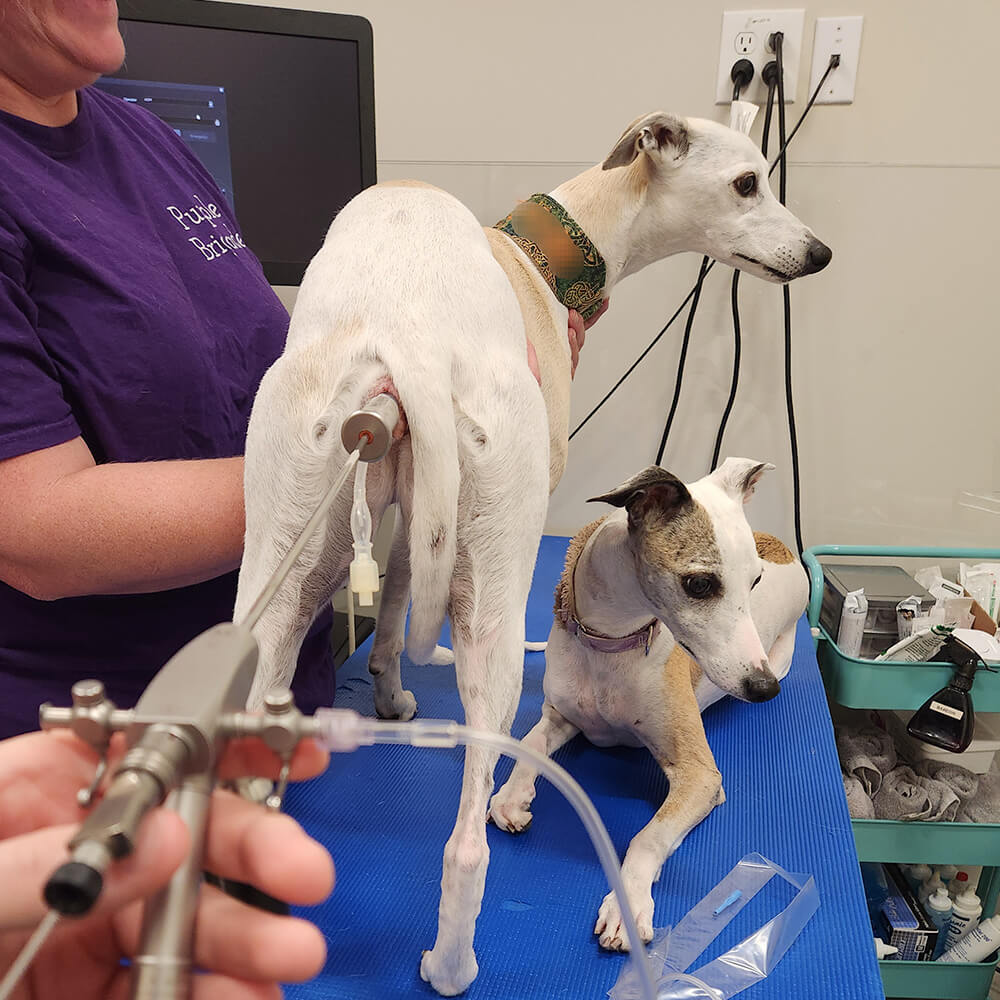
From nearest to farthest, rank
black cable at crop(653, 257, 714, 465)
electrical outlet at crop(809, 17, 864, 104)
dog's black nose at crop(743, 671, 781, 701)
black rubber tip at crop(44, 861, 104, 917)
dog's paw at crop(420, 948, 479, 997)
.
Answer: black rubber tip at crop(44, 861, 104, 917)
dog's paw at crop(420, 948, 479, 997)
dog's black nose at crop(743, 671, 781, 701)
electrical outlet at crop(809, 17, 864, 104)
black cable at crop(653, 257, 714, 465)

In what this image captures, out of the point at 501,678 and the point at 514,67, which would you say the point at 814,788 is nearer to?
the point at 501,678

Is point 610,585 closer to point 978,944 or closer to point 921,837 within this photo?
point 921,837

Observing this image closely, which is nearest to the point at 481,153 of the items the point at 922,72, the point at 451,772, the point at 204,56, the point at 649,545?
the point at 204,56

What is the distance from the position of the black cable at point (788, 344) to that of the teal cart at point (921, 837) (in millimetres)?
542

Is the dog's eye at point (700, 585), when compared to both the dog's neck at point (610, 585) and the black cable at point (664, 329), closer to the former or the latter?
the dog's neck at point (610, 585)

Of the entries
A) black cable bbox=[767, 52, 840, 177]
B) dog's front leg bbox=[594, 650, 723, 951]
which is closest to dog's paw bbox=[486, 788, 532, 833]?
dog's front leg bbox=[594, 650, 723, 951]

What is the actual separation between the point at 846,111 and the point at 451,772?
1.43 metres

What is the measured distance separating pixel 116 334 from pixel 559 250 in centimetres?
51


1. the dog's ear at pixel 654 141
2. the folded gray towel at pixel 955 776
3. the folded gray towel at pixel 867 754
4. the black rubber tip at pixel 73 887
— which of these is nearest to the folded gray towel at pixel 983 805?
the folded gray towel at pixel 955 776

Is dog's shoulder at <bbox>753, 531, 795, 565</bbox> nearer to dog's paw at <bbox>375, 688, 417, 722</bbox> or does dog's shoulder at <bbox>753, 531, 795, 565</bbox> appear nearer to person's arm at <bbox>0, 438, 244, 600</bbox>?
dog's paw at <bbox>375, 688, 417, 722</bbox>

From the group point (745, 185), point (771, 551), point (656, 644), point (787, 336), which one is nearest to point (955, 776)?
point (771, 551)

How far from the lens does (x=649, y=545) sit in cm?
85

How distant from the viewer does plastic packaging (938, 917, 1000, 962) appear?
119cm

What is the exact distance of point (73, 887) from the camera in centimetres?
20
